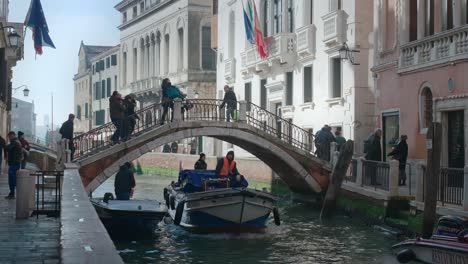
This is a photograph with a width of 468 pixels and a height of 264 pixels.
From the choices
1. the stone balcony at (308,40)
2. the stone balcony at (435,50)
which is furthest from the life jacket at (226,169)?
the stone balcony at (308,40)

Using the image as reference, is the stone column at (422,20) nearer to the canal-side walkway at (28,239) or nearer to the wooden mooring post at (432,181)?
the wooden mooring post at (432,181)

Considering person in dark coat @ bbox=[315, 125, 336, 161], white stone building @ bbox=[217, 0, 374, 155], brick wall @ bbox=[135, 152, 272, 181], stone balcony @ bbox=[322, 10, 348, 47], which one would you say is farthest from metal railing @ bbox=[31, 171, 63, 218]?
brick wall @ bbox=[135, 152, 272, 181]

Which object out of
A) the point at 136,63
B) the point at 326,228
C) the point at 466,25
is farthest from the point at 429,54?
the point at 136,63

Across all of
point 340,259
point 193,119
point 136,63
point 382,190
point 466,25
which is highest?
point 136,63

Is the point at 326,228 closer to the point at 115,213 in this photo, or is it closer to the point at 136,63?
the point at 115,213

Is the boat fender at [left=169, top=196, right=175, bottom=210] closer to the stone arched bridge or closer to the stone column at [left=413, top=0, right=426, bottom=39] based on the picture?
the stone arched bridge

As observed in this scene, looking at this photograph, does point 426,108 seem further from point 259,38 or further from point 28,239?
point 28,239

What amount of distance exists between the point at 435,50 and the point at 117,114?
7884mm

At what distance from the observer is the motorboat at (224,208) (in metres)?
15.8

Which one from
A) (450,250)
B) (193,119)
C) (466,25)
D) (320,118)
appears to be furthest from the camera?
(320,118)

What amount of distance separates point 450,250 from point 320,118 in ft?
51.2

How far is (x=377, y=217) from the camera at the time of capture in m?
16.6

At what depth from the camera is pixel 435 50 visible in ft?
55.7

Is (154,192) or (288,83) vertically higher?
(288,83)
